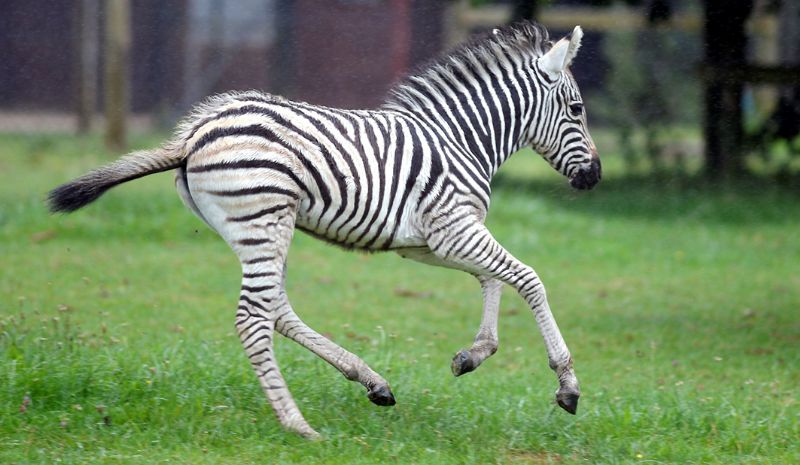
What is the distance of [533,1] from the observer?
1300 centimetres

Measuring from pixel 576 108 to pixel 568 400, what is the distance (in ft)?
5.83

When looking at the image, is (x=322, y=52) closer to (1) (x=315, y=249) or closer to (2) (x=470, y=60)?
(1) (x=315, y=249)

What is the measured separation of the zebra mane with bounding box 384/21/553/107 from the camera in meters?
5.75

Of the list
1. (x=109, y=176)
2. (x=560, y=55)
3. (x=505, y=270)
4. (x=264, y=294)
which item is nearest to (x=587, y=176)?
(x=560, y=55)

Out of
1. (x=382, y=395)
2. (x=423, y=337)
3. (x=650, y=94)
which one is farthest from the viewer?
(x=650, y=94)

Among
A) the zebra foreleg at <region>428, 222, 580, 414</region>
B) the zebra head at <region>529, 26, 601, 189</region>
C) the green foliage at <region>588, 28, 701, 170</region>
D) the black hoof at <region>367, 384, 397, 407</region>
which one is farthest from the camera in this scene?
the green foliage at <region>588, 28, 701, 170</region>

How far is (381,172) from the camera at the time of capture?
5.25 m

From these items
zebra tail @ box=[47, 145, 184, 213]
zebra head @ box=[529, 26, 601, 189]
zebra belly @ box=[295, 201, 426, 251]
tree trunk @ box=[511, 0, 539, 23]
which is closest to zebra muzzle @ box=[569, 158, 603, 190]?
zebra head @ box=[529, 26, 601, 189]

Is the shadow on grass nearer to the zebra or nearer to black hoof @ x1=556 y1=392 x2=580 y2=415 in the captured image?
the zebra

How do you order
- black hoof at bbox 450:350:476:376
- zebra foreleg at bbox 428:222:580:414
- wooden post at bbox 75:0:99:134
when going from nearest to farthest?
zebra foreleg at bbox 428:222:580:414 → black hoof at bbox 450:350:476:376 → wooden post at bbox 75:0:99:134

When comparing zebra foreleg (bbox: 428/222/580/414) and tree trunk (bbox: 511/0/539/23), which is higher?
tree trunk (bbox: 511/0/539/23)

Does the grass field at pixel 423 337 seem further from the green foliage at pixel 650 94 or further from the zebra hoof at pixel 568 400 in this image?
the green foliage at pixel 650 94

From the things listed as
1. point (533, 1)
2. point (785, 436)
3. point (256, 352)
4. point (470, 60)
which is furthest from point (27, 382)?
point (533, 1)

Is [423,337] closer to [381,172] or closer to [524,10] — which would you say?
[381,172]
